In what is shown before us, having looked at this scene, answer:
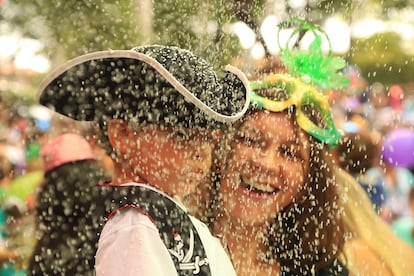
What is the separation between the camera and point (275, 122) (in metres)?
1.34

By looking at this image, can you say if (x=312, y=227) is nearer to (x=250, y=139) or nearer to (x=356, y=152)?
(x=250, y=139)

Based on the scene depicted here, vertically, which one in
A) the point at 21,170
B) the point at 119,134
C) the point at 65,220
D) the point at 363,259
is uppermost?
the point at 21,170

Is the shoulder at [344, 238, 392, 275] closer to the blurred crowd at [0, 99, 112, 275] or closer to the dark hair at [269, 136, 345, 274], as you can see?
the dark hair at [269, 136, 345, 274]

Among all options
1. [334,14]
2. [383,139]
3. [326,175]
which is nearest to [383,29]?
[334,14]

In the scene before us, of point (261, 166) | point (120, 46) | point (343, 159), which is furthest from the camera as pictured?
point (120, 46)

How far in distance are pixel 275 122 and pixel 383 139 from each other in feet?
3.07

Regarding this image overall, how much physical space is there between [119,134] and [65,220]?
0.44 m

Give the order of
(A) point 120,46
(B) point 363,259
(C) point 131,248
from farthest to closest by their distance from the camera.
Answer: (A) point 120,46 → (B) point 363,259 → (C) point 131,248

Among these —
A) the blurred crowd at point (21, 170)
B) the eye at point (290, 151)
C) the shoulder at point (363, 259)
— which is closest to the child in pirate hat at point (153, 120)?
the eye at point (290, 151)

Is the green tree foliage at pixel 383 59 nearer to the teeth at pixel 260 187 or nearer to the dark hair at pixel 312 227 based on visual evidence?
the dark hair at pixel 312 227

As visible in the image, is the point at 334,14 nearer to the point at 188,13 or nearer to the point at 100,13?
the point at 188,13

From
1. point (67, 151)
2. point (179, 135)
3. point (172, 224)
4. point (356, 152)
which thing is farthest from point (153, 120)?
point (356, 152)

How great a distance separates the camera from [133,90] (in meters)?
0.98

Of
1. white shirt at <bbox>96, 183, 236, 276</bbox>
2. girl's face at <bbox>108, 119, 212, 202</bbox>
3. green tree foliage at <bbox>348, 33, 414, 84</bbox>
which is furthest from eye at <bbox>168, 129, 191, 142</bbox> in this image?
green tree foliage at <bbox>348, 33, 414, 84</bbox>
